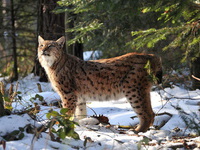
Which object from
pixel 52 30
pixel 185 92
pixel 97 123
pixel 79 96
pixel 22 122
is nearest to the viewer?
pixel 22 122

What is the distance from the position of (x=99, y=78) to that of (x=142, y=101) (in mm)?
851

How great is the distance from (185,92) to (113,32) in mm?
2209

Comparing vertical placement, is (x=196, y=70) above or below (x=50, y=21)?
below

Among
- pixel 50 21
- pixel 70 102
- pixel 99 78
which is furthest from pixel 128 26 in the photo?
pixel 70 102

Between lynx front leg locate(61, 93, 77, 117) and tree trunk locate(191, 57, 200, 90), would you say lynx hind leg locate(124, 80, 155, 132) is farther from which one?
tree trunk locate(191, 57, 200, 90)

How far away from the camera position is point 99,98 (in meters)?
5.43

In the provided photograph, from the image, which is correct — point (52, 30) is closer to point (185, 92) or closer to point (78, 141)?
A: point (185, 92)

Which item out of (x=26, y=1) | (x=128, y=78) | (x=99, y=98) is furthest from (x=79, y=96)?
(x=26, y=1)

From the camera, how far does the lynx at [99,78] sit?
5.07 m

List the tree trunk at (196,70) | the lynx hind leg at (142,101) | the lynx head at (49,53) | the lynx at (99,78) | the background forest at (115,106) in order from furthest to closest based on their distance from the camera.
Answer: the tree trunk at (196,70)
the lynx head at (49,53)
the lynx at (99,78)
the lynx hind leg at (142,101)
the background forest at (115,106)

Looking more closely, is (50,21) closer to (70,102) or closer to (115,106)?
(115,106)

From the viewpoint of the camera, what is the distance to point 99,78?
5.36m

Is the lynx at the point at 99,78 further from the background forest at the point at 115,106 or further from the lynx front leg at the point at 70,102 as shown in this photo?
the background forest at the point at 115,106

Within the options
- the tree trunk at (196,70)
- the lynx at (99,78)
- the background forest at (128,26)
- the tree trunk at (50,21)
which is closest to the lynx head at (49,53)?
the lynx at (99,78)
